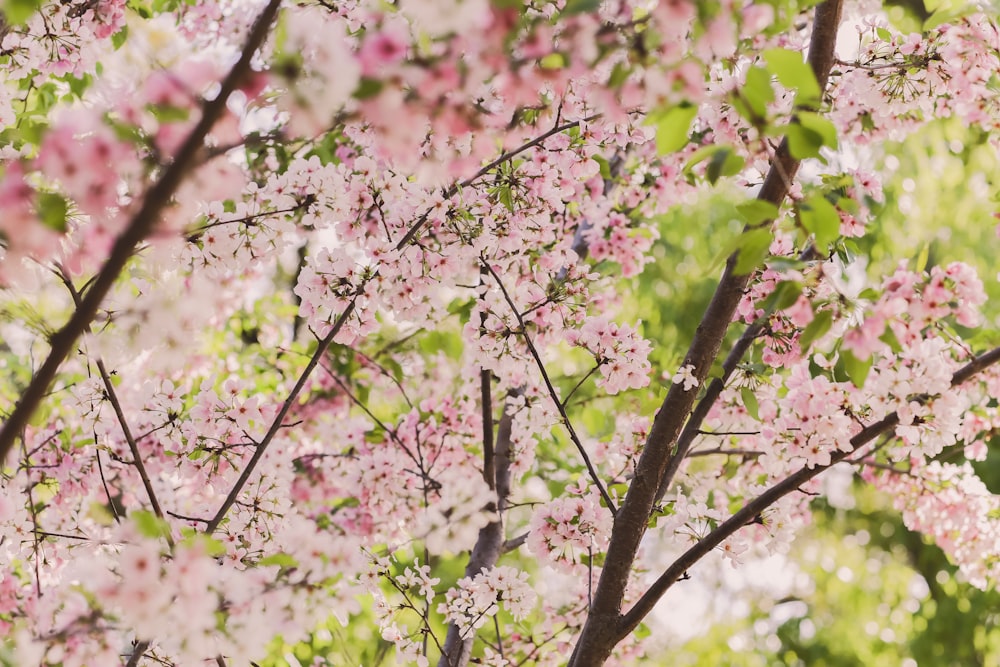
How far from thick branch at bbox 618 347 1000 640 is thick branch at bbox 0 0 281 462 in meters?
1.63

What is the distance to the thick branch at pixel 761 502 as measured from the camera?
196 cm

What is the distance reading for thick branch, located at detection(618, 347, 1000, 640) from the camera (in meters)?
1.96

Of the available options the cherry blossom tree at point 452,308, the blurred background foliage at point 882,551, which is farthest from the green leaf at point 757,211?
the blurred background foliage at point 882,551

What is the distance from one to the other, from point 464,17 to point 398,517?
9.82ft

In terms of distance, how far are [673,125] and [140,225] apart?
2.84 feet

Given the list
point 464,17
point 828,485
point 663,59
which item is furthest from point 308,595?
point 828,485

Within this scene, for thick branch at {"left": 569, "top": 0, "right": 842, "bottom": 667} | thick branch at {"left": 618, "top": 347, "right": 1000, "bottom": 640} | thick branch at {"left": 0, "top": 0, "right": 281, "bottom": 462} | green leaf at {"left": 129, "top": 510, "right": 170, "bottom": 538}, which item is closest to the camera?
thick branch at {"left": 0, "top": 0, "right": 281, "bottom": 462}

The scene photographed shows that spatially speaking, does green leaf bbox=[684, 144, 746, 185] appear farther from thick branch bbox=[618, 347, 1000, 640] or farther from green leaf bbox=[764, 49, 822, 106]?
thick branch bbox=[618, 347, 1000, 640]

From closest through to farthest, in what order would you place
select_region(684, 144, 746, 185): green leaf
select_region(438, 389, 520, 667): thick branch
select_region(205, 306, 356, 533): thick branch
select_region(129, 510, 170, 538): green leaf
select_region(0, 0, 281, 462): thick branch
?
1. select_region(0, 0, 281, 462): thick branch
2. select_region(129, 510, 170, 538): green leaf
3. select_region(684, 144, 746, 185): green leaf
4. select_region(205, 306, 356, 533): thick branch
5. select_region(438, 389, 520, 667): thick branch

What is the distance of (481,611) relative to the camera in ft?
8.95

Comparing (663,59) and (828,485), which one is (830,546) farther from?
(663,59)

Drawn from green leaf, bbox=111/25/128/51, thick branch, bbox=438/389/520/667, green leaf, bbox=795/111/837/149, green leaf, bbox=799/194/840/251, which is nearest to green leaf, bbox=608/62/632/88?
green leaf, bbox=795/111/837/149

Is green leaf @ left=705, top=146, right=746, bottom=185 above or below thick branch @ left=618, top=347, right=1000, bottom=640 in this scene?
above

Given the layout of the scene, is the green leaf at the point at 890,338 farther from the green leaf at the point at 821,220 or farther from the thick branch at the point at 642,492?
the thick branch at the point at 642,492
